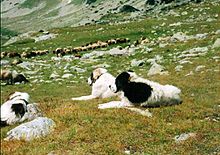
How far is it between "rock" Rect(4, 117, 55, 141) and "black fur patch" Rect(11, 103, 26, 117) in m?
5.00

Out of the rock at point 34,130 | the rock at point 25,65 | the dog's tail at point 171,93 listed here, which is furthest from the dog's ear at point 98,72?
the rock at point 25,65

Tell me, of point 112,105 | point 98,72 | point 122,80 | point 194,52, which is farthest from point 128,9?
point 112,105

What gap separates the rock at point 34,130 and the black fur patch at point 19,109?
5003 millimetres

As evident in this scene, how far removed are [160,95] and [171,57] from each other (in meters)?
24.1

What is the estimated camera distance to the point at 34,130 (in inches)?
711

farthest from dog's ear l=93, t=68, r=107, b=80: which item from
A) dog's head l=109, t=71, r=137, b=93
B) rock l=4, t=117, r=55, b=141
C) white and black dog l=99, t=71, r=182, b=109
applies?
rock l=4, t=117, r=55, b=141

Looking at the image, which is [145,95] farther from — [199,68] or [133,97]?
[199,68]

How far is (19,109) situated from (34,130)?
247 inches

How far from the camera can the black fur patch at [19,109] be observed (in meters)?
23.9

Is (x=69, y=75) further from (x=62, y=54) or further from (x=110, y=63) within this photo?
(x=62, y=54)

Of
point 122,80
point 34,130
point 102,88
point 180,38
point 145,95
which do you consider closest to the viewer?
point 34,130

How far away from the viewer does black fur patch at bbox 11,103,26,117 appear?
2386 cm

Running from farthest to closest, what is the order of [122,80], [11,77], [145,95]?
[11,77]
[122,80]
[145,95]

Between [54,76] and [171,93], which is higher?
[171,93]
